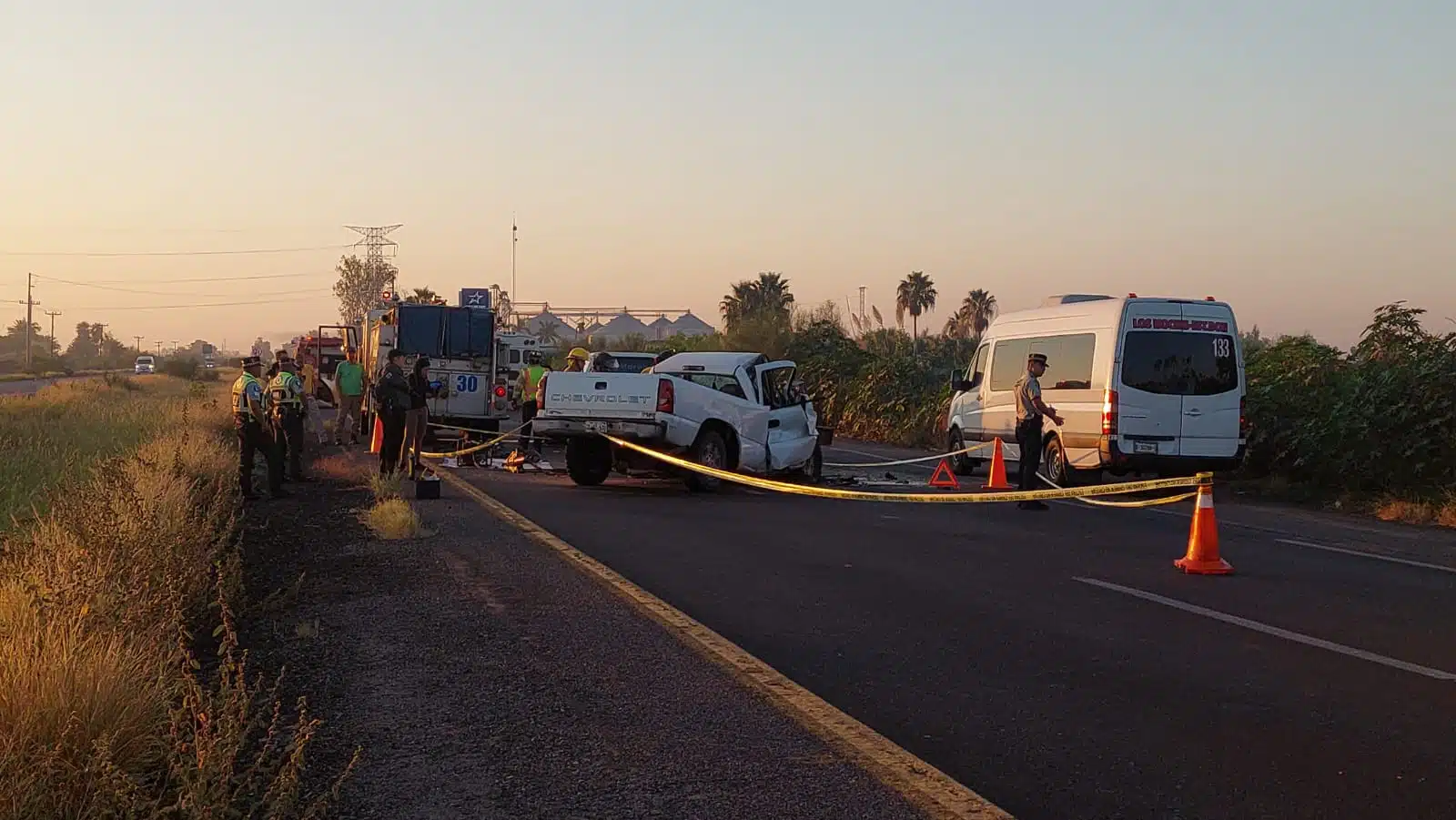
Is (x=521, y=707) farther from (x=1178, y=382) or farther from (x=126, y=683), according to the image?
(x=1178, y=382)

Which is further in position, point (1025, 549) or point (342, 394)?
point (342, 394)

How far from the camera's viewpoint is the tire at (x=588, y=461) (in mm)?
18234

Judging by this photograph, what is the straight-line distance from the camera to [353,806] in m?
4.82

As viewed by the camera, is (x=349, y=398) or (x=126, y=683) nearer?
(x=126, y=683)

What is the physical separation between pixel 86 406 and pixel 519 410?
11.8 metres

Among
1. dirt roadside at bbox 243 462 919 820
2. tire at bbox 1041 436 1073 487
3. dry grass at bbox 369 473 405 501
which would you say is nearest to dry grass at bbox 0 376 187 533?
dry grass at bbox 369 473 405 501

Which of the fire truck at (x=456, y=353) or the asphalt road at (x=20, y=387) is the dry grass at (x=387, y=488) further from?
the asphalt road at (x=20, y=387)

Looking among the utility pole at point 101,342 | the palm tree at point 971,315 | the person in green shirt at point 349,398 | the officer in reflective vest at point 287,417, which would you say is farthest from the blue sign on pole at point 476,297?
the utility pole at point 101,342

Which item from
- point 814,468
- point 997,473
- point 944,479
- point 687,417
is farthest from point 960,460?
point 687,417

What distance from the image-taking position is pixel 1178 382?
17.3 meters

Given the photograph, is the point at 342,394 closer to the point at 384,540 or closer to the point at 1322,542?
the point at 384,540

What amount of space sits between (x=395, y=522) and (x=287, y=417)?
20.6 feet

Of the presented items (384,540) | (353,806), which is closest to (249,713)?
(353,806)

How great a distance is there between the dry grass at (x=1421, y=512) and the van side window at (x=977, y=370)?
6.27 meters
